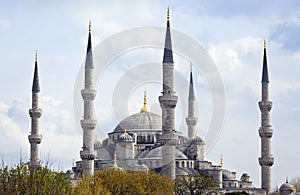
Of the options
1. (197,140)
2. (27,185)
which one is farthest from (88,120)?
(27,185)

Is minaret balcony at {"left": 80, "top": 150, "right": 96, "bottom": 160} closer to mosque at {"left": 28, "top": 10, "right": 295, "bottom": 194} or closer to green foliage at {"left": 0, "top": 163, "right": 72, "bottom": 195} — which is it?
mosque at {"left": 28, "top": 10, "right": 295, "bottom": 194}

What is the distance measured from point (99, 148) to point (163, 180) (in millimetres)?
20651

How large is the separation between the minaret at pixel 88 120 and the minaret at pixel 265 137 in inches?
507

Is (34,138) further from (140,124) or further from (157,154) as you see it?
(140,124)

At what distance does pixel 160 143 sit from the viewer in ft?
195

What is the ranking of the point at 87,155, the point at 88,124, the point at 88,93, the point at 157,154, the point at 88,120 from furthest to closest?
the point at 157,154 → the point at 88,93 → the point at 88,120 → the point at 88,124 → the point at 87,155

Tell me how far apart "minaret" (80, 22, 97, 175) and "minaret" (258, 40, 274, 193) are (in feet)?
42.2

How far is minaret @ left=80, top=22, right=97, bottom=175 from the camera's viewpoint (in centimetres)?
5241

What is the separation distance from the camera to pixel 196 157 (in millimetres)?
61219

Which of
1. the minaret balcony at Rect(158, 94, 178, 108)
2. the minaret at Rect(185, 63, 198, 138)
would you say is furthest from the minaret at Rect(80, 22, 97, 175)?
the minaret at Rect(185, 63, 198, 138)

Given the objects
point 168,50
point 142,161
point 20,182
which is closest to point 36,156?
point 142,161

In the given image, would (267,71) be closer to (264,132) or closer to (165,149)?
(264,132)

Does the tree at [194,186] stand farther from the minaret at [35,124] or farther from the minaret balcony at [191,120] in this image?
the minaret balcony at [191,120]

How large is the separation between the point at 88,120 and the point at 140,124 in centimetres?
1302
